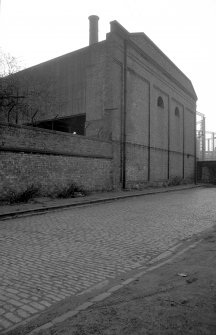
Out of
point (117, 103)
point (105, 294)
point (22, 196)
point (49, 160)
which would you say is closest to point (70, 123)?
point (117, 103)

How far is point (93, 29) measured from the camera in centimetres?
2294

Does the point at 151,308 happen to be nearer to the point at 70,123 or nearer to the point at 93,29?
the point at 70,123

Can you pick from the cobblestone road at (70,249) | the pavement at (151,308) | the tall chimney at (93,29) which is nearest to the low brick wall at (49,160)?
the cobblestone road at (70,249)

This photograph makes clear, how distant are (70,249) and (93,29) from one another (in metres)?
20.4

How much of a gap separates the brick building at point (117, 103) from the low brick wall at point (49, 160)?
14 cm

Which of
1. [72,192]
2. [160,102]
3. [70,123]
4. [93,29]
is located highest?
[93,29]

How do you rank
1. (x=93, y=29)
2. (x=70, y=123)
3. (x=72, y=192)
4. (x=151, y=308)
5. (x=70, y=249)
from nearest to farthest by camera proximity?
1. (x=151, y=308)
2. (x=70, y=249)
3. (x=72, y=192)
4. (x=93, y=29)
5. (x=70, y=123)

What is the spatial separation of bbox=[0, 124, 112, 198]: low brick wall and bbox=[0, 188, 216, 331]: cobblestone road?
138 inches

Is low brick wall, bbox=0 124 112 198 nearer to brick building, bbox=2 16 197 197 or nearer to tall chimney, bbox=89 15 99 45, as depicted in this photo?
brick building, bbox=2 16 197 197

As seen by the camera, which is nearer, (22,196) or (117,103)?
(22,196)

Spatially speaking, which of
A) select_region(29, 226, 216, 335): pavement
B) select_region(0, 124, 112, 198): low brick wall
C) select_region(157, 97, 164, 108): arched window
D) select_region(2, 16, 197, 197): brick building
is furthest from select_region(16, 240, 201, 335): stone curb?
select_region(157, 97, 164, 108): arched window

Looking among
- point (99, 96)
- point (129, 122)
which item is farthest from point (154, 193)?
point (99, 96)

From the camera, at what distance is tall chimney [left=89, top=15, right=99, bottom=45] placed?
22891mm

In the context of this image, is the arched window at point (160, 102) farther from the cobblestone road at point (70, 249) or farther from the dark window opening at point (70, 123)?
the cobblestone road at point (70, 249)
